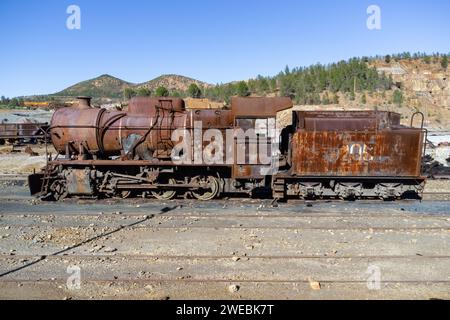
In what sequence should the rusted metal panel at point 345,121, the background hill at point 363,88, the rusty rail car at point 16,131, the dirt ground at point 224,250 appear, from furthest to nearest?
the background hill at point 363,88
the rusty rail car at point 16,131
the rusted metal panel at point 345,121
the dirt ground at point 224,250

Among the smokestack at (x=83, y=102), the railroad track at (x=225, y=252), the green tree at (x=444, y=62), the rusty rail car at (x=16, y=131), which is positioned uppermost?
the green tree at (x=444, y=62)

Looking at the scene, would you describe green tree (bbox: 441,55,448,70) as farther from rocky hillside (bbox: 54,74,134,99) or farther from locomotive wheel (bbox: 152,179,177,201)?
locomotive wheel (bbox: 152,179,177,201)

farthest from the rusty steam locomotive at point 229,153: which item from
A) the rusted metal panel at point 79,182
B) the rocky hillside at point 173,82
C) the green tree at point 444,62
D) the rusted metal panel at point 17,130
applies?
the rocky hillside at point 173,82

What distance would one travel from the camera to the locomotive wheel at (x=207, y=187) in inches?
529

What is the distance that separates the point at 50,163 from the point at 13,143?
2387cm

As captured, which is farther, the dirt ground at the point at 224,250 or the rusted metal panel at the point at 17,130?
the rusted metal panel at the point at 17,130

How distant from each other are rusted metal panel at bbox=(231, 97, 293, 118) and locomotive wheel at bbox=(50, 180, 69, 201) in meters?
6.64

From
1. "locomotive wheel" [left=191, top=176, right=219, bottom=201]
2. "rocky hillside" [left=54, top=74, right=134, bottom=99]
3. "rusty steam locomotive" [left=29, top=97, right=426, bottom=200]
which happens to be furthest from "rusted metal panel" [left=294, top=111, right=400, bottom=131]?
"rocky hillside" [left=54, top=74, right=134, bottom=99]

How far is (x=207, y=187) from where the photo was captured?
13477 mm

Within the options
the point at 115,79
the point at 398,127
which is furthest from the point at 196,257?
the point at 115,79

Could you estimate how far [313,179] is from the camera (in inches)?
519

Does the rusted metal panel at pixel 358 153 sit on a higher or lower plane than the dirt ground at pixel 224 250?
higher

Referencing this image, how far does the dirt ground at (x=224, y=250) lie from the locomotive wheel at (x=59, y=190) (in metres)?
0.64

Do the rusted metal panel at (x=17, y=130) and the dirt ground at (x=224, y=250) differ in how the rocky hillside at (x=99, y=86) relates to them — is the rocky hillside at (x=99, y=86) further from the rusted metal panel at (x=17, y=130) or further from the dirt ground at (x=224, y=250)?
the dirt ground at (x=224, y=250)
